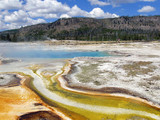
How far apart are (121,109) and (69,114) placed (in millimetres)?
3876

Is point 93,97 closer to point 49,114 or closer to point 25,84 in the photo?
point 49,114

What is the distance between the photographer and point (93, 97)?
43.5ft

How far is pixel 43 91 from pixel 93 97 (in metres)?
5.03

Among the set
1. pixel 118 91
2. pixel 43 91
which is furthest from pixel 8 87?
pixel 118 91

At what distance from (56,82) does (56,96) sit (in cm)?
397

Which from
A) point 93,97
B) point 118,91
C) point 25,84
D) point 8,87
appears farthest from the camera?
point 25,84

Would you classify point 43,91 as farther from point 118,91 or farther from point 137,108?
point 137,108

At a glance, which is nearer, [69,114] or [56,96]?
[69,114]

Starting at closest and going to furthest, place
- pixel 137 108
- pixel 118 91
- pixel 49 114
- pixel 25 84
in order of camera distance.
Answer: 1. pixel 49 114
2. pixel 137 108
3. pixel 118 91
4. pixel 25 84

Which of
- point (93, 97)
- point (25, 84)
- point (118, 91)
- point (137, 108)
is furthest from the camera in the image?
point (25, 84)

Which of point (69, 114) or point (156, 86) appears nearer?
point (69, 114)

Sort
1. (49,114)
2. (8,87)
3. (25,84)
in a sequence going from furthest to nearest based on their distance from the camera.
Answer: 1. (25,84)
2. (8,87)
3. (49,114)

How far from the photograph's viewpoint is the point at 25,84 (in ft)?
55.2

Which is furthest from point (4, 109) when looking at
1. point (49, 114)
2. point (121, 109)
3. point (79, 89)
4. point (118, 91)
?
point (118, 91)
